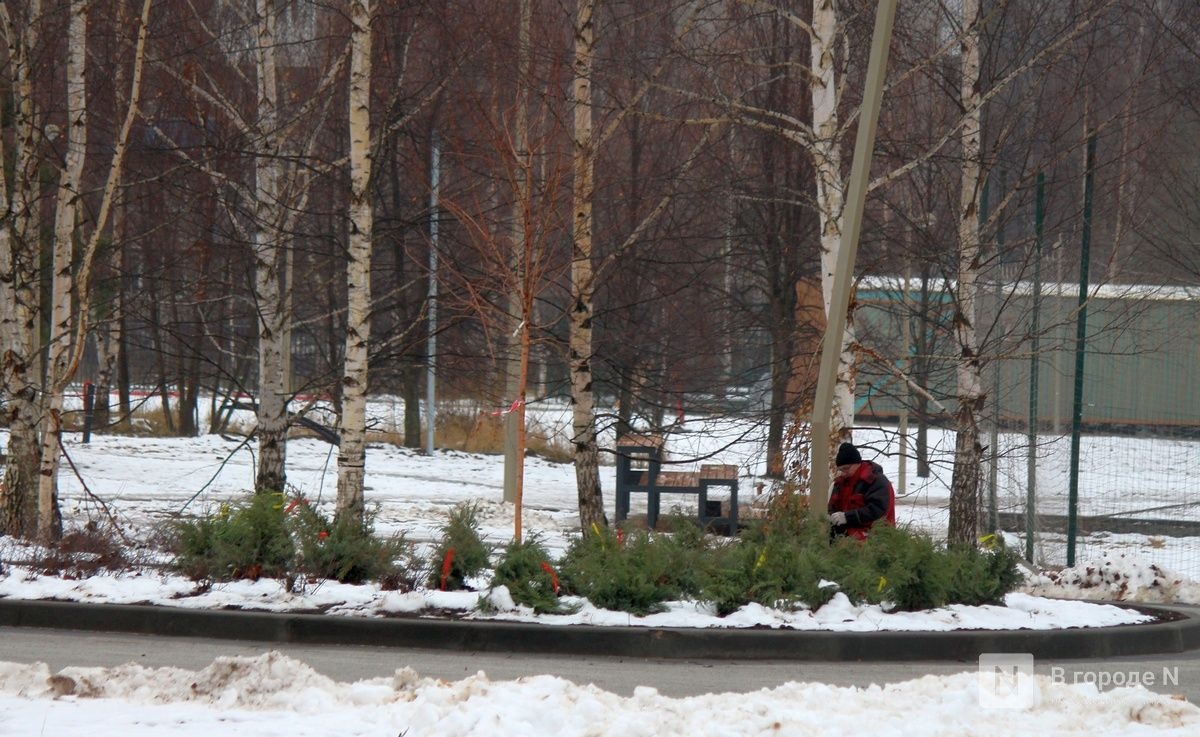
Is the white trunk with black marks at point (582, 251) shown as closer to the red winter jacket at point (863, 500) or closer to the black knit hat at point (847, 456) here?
the red winter jacket at point (863, 500)

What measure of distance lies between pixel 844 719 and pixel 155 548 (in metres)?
7.40

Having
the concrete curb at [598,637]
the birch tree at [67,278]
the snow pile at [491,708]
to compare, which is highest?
the birch tree at [67,278]

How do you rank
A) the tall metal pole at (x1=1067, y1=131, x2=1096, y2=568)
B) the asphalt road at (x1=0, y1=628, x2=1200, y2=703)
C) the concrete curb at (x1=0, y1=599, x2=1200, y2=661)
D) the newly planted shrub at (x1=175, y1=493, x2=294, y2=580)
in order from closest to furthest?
the asphalt road at (x1=0, y1=628, x2=1200, y2=703) < the concrete curb at (x1=0, y1=599, x2=1200, y2=661) < the newly planted shrub at (x1=175, y1=493, x2=294, y2=580) < the tall metal pole at (x1=1067, y1=131, x2=1096, y2=568)

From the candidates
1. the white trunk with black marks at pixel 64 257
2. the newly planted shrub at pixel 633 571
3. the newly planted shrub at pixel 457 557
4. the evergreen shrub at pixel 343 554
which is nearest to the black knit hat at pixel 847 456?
the newly planted shrub at pixel 633 571

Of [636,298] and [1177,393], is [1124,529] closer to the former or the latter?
[1177,393]

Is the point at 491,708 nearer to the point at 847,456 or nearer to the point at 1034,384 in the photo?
the point at 847,456

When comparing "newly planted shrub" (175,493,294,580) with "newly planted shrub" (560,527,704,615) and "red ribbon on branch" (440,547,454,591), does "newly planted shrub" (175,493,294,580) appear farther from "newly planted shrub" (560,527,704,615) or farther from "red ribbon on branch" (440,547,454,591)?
"newly planted shrub" (560,527,704,615)

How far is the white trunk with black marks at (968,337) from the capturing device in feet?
45.9

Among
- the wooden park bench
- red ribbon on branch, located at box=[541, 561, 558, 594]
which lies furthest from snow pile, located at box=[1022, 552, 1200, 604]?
the wooden park bench

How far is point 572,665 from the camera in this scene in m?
8.10

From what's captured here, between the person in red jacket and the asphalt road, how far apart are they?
2.08 m

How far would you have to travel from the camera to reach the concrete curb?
27.7 feet

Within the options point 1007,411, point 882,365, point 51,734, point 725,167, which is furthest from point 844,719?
point 725,167

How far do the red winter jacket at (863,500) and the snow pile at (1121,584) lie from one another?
2405mm
